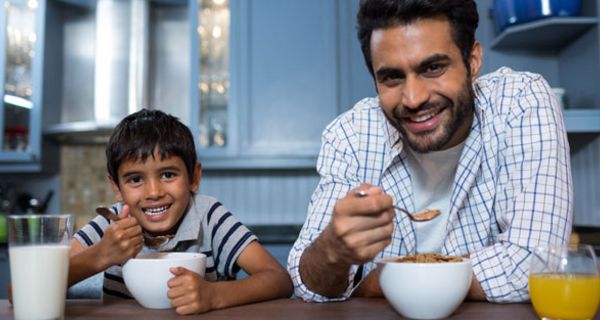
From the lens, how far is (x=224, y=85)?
2986mm

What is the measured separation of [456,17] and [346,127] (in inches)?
13.4

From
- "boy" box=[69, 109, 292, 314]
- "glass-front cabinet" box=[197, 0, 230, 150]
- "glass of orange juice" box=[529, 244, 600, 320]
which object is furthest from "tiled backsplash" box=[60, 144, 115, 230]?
"glass of orange juice" box=[529, 244, 600, 320]

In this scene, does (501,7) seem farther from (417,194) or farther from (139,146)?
(139,146)

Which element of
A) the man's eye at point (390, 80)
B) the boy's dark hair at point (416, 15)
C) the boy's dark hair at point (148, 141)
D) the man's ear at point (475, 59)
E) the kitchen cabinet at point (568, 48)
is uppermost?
the kitchen cabinet at point (568, 48)

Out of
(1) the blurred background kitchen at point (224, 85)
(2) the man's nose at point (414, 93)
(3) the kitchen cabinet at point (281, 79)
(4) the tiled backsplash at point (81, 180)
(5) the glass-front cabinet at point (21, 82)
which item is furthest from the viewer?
(4) the tiled backsplash at point (81, 180)

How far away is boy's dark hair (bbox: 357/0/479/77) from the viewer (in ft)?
3.64

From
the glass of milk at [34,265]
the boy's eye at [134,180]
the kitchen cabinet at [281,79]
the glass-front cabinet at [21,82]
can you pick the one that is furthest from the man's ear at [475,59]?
the glass-front cabinet at [21,82]

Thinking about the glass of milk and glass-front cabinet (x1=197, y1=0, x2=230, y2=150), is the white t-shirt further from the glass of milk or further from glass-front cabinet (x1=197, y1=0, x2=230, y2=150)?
glass-front cabinet (x1=197, y1=0, x2=230, y2=150)

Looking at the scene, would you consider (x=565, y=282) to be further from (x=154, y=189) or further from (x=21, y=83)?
(x=21, y=83)

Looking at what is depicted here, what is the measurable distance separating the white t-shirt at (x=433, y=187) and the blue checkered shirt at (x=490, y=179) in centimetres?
3

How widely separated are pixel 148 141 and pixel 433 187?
645 millimetres

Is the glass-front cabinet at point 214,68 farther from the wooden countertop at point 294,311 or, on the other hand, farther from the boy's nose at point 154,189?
the wooden countertop at point 294,311

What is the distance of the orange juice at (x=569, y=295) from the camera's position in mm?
747

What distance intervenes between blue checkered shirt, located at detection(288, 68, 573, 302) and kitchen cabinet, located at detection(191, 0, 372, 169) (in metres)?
1.48
